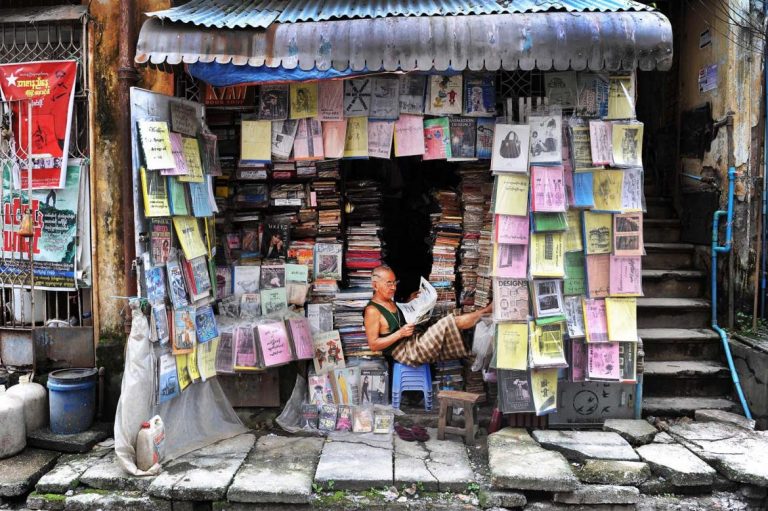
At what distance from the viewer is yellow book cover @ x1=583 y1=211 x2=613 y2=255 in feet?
19.2

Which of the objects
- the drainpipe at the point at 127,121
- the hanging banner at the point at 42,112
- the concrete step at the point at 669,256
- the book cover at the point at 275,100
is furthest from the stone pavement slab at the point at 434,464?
the hanging banner at the point at 42,112

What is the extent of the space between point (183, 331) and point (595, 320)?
3650 mm

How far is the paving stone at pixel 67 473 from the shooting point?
5191mm

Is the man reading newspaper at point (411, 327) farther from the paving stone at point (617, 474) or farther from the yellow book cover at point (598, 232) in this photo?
the paving stone at point (617, 474)

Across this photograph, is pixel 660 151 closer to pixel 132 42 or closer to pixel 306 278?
pixel 306 278

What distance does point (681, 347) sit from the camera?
6.84m

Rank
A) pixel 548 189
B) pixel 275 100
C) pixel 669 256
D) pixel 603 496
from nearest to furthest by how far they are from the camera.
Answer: pixel 603 496
pixel 548 189
pixel 275 100
pixel 669 256

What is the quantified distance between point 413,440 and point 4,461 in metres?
3.50

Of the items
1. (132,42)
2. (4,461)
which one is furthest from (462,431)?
(132,42)

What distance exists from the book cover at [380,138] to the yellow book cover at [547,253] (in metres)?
1.58

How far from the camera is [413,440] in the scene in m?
5.98

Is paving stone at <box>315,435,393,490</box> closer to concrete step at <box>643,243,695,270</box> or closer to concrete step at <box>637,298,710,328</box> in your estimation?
concrete step at <box>637,298,710,328</box>

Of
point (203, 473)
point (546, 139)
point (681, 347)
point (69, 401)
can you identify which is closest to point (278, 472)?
point (203, 473)

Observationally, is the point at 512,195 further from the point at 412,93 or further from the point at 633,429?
the point at 633,429
